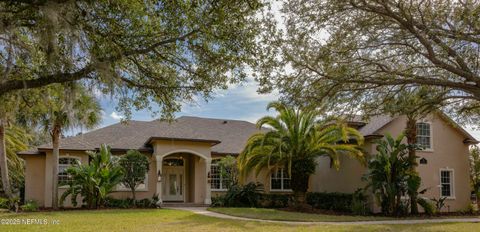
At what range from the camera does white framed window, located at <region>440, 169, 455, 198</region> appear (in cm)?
2448

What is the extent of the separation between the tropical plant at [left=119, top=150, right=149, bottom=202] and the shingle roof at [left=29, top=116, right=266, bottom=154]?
2.05m

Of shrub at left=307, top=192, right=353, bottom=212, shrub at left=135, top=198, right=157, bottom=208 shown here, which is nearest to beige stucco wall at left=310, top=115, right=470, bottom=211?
shrub at left=307, top=192, right=353, bottom=212

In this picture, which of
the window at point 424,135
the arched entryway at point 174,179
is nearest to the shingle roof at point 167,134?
the arched entryway at point 174,179

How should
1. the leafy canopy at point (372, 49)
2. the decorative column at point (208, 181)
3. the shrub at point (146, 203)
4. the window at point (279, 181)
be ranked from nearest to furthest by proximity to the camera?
the leafy canopy at point (372, 49)
the shrub at point (146, 203)
the decorative column at point (208, 181)
the window at point (279, 181)

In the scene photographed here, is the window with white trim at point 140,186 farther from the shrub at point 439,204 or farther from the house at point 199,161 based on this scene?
the shrub at point 439,204

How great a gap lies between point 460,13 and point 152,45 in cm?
711

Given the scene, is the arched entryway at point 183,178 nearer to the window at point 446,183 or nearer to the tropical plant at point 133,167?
the tropical plant at point 133,167

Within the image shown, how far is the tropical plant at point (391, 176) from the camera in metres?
20.1

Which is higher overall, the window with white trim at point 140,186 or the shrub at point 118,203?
the window with white trim at point 140,186

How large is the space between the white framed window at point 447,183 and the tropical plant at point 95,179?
16672mm

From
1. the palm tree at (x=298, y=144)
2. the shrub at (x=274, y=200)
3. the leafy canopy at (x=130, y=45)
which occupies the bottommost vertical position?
the shrub at (x=274, y=200)

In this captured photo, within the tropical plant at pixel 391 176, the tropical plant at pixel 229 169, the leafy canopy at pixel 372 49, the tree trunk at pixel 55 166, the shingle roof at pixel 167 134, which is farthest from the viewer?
the shingle roof at pixel 167 134

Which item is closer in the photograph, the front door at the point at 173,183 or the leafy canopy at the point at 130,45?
the leafy canopy at the point at 130,45

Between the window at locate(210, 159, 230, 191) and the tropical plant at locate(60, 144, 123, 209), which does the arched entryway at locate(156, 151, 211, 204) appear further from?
the tropical plant at locate(60, 144, 123, 209)
